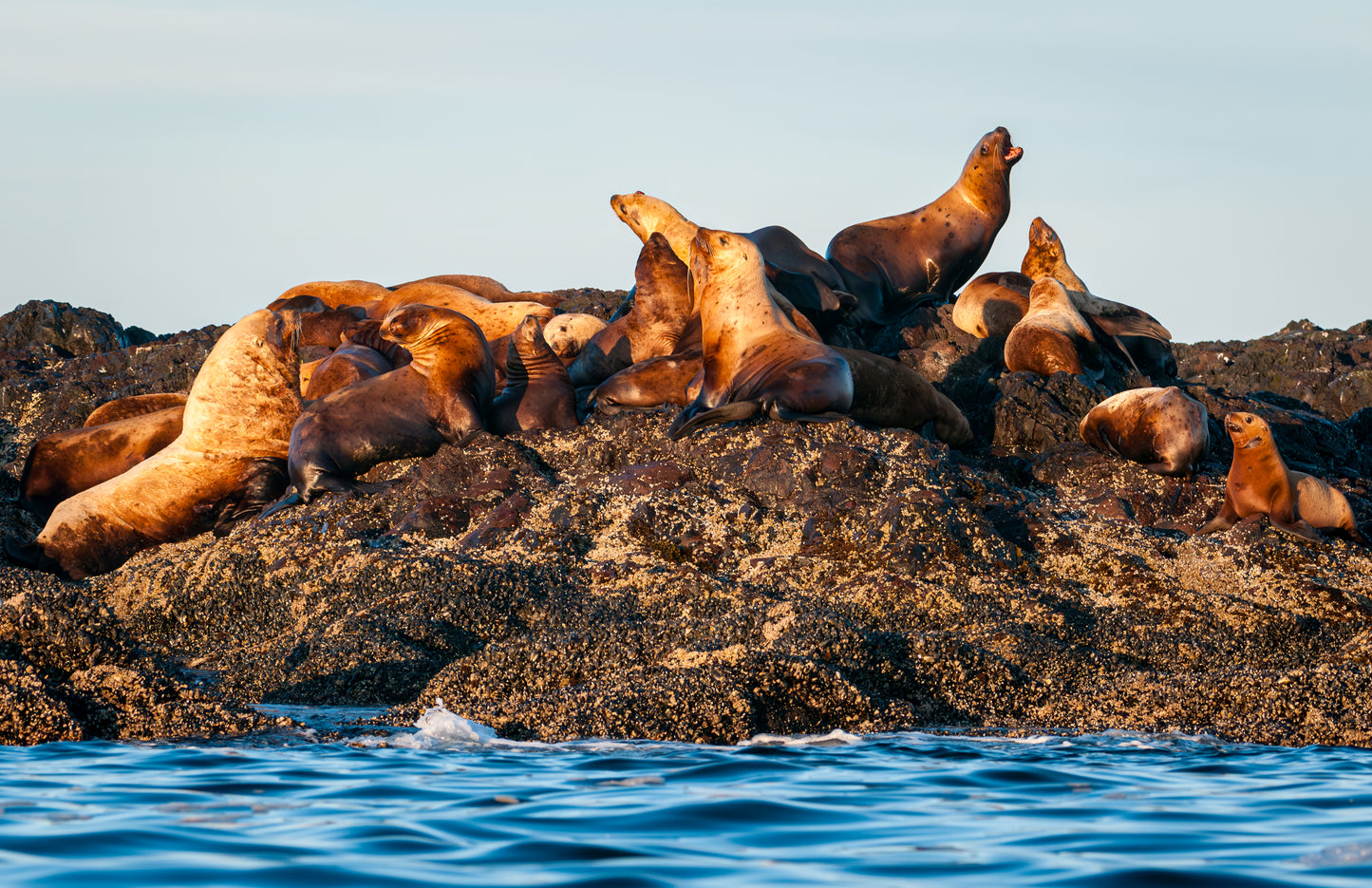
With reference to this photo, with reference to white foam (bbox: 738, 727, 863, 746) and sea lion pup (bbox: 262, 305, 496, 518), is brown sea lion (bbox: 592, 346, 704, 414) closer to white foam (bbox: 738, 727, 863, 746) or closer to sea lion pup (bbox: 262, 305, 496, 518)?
sea lion pup (bbox: 262, 305, 496, 518)

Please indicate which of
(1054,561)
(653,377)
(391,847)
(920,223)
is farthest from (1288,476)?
(391,847)

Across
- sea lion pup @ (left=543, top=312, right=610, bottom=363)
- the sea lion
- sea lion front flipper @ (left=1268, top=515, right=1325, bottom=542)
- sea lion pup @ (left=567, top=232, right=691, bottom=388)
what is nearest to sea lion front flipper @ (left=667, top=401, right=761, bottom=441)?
the sea lion

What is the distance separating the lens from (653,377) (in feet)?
35.6

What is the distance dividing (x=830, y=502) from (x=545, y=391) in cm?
323

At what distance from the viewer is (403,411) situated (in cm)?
1011

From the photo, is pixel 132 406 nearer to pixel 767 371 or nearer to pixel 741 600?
pixel 767 371

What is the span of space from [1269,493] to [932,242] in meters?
6.30

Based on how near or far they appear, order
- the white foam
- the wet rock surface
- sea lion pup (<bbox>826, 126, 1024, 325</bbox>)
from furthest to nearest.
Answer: sea lion pup (<bbox>826, 126, 1024, 325</bbox>)
the wet rock surface
the white foam

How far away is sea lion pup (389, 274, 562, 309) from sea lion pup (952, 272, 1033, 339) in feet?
15.2

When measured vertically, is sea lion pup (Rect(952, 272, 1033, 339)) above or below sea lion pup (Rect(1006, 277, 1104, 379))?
above

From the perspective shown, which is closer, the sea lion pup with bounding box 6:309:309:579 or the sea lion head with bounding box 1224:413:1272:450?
the sea lion head with bounding box 1224:413:1272:450

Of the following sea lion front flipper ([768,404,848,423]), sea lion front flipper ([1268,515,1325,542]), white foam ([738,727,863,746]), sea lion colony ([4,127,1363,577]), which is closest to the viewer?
white foam ([738,727,863,746])

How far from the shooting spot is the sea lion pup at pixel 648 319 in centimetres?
1186

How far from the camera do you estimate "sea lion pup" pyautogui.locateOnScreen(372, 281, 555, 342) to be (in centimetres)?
Answer: 1424
